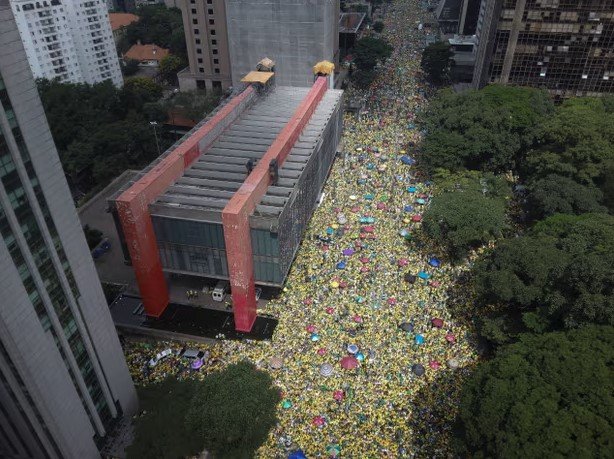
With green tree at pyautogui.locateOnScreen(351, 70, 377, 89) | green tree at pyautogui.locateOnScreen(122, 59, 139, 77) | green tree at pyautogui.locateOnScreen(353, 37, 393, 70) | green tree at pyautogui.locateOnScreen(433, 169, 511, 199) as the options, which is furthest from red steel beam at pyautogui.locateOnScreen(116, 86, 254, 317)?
green tree at pyautogui.locateOnScreen(122, 59, 139, 77)

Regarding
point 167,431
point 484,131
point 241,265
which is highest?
point 484,131

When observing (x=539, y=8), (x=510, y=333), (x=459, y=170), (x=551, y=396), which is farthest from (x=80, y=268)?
(x=539, y=8)

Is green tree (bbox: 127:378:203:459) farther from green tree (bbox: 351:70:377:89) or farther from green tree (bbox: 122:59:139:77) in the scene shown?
green tree (bbox: 122:59:139:77)

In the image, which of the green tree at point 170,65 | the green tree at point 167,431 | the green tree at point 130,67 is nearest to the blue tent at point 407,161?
the green tree at point 167,431

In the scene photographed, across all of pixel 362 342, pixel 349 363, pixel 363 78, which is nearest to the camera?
pixel 349 363

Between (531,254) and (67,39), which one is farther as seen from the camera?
(67,39)

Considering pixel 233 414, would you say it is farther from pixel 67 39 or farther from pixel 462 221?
pixel 67 39

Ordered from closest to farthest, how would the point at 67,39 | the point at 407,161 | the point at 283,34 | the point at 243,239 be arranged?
the point at 243,239
the point at 407,161
the point at 283,34
the point at 67,39

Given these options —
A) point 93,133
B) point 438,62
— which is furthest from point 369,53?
point 93,133
